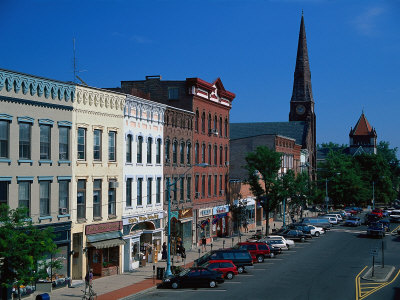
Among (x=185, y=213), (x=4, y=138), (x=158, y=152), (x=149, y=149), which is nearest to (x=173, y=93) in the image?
(x=158, y=152)

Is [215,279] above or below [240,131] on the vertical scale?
below

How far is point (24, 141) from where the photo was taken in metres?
33.6

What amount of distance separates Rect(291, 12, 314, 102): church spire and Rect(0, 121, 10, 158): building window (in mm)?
127120

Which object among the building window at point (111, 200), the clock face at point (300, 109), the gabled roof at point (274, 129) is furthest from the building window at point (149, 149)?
the clock face at point (300, 109)

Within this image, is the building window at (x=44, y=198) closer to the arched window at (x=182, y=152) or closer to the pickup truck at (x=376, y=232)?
the arched window at (x=182, y=152)

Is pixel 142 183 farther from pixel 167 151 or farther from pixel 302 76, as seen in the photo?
pixel 302 76

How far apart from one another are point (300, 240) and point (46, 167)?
3562 cm

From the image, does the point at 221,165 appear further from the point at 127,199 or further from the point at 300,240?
the point at 127,199

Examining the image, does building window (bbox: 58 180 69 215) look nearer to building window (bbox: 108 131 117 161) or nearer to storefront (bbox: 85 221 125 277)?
storefront (bbox: 85 221 125 277)

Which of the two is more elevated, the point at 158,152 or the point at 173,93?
the point at 173,93

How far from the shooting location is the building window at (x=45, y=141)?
3500 centimetres

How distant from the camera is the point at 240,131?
413ft

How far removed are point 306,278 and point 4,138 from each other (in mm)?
22001

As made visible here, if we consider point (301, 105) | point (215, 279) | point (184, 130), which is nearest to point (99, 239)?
point (215, 279)
